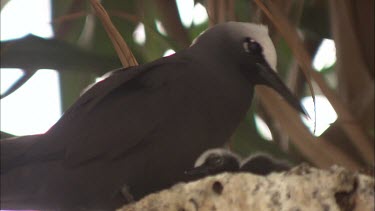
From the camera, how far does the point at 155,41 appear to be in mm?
1233

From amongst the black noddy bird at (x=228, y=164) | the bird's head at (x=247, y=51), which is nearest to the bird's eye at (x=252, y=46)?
the bird's head at (x=247, y=51)

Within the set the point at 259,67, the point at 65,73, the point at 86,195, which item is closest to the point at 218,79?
the point at 259,67

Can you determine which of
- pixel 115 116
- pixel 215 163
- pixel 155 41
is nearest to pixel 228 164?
pixel 215 163

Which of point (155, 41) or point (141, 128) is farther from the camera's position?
point (155, 41)

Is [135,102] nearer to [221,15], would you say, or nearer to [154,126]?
[154,126]

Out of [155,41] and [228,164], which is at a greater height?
[155,41]

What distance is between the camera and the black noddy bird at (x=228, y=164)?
92 cm

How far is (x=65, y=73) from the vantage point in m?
1.21

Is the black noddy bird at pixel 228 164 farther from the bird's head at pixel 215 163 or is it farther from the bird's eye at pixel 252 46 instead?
the bird's eye at pixel 252 46

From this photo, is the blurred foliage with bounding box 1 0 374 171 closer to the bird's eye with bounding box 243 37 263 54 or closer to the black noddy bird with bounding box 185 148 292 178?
the bird's eye with bounding box 243 37 263 54

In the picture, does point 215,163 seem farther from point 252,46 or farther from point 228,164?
point 252,46

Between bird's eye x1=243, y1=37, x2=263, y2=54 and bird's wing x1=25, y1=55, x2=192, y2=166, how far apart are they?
73 mm

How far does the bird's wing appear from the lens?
0.93 metres

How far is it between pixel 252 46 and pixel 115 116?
17 cm
